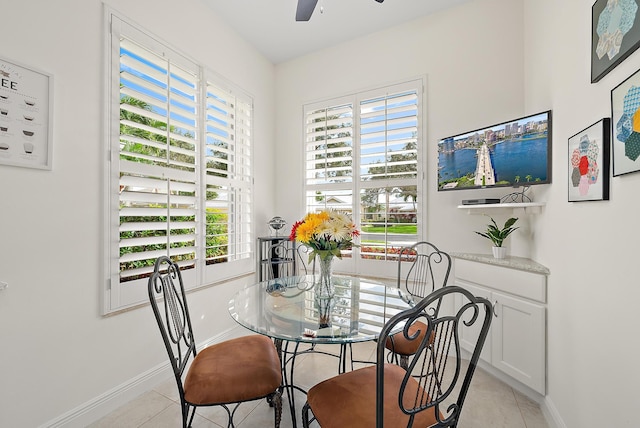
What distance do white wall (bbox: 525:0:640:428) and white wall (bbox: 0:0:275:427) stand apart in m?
2.71

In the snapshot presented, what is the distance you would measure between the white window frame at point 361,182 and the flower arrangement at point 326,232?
141 centimetres

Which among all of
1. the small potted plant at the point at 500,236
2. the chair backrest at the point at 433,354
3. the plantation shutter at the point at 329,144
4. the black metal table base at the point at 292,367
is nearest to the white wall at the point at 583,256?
the small potted plant at the point at 500,236

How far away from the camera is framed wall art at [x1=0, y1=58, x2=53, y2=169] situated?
1440 millimetres

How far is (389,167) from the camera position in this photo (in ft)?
9.75

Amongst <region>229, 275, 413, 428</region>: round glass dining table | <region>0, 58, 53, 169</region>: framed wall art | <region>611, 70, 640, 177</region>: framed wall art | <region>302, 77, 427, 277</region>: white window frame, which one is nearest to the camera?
<region>611, 70, 640, 177</region>: framed wall art

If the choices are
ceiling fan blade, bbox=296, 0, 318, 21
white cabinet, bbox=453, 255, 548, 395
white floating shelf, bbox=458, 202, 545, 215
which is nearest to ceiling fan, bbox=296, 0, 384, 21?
ceiling fan blade, bbox=296, 0, 318, 21

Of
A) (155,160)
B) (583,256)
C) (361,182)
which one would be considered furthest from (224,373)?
(361,182)

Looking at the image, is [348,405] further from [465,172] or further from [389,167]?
[389,167]

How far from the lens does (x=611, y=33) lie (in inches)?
47.5

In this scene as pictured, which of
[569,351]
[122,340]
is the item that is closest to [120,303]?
[122,340]

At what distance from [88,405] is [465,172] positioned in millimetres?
3210

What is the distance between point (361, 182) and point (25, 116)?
2.62 meters

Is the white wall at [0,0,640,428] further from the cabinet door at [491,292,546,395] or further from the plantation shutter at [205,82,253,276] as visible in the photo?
the plantation shutter at [205,82,253,276]

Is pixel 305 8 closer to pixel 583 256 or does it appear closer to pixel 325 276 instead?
pixel 325 276
